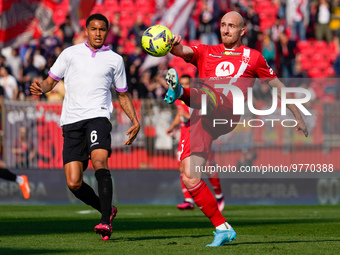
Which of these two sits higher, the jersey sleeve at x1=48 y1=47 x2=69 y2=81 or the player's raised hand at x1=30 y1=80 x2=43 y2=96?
the jersey sleeve at x1=48 y1=47 x2=69 y2=81

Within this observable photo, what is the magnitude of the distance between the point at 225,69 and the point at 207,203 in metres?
1.39

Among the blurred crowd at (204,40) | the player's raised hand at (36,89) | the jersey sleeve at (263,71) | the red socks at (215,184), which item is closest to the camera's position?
the jersey sleeve at (263,71)

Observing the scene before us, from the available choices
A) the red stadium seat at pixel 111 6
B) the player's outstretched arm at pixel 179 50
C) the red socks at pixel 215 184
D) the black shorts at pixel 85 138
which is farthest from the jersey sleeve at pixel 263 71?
the red stadium seat at pixel 111 6

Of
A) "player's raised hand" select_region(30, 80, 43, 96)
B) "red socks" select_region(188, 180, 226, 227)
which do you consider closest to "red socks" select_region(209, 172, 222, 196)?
"player's raised hand" select_region(30, 80, 43, 96)

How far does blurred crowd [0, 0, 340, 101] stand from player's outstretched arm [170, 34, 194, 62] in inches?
374

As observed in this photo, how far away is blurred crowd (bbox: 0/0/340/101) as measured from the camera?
1961 cm

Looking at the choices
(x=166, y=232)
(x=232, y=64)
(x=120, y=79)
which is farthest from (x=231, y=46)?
(x=166, y=232)

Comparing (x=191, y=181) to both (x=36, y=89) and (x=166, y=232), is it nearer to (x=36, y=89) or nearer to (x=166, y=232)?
(x=166, y=232)

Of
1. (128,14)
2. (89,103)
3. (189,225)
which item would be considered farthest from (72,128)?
(128,14)

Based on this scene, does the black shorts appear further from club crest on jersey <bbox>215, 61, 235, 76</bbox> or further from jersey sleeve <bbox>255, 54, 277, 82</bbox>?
jersey sleeve <bbox>255, 54, 277, 82</bbox>

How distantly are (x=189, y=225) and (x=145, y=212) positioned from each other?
326 centimetres

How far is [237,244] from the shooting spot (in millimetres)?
7539

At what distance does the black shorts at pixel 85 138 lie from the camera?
313 inches

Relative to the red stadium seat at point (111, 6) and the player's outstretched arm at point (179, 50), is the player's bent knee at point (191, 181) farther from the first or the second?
the red stadium seat at point (111, 6)
